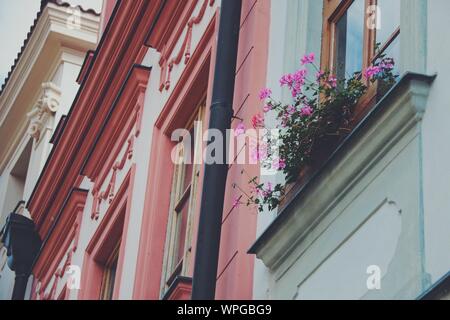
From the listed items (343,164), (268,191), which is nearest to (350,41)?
(268,191)

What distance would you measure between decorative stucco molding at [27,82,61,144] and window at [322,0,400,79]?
34.9 ft

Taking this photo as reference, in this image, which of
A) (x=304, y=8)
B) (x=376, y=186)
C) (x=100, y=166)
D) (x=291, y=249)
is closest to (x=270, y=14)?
(x=304, y=8)

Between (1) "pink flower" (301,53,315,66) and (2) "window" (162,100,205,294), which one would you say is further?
(2) "window" (162,100,205,294)


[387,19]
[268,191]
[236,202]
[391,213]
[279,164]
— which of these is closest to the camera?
[391,213]

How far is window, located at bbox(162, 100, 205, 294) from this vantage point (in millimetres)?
11219

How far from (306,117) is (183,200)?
358cm

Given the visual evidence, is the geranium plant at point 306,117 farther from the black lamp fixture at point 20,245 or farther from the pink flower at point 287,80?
the black lamp fixture at point 20,245

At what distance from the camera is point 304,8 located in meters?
9.55

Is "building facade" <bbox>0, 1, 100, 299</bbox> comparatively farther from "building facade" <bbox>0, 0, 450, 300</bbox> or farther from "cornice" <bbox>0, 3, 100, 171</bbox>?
"building facade" <bbox>0, 0, 450, 300</bbox>

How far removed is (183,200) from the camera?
11.7 m

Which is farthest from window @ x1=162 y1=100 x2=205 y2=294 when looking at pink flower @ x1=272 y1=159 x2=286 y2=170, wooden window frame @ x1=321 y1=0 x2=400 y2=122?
pink flower @ x1=272 y1=159 x2=286 y2=170

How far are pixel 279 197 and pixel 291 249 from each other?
520mm

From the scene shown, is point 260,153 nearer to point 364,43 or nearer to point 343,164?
point 364,43
